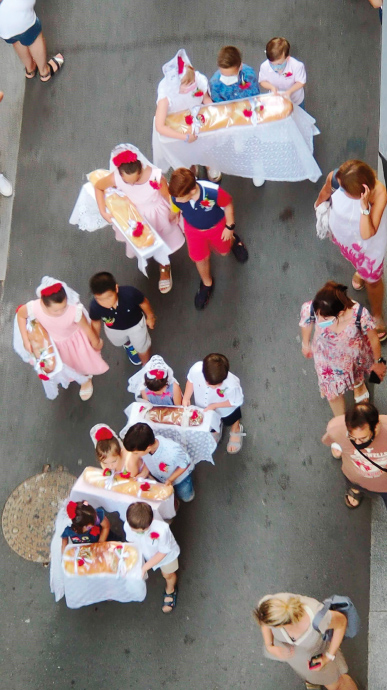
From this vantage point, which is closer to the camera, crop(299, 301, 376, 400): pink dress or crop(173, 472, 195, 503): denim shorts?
crop(299, 301, 376, 400): pink dress

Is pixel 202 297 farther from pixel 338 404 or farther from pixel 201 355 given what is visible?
pixel 338 404

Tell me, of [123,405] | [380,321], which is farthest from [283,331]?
[123,405]

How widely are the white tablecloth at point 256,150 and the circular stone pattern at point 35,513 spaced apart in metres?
2.98

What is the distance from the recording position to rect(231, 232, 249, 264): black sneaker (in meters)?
6.34

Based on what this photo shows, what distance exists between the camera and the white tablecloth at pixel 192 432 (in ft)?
16.6

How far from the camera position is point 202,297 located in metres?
6.29

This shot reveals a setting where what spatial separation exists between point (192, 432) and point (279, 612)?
5.35 feet

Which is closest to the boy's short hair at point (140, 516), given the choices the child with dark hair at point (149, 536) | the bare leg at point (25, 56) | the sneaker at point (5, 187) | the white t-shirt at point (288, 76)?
the child with dark hair at point (149, 536)

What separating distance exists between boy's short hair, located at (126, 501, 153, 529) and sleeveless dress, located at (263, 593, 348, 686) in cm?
101

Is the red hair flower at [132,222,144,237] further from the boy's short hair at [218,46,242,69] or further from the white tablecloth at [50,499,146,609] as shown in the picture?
the white tablecloth at [50,499,146,609]

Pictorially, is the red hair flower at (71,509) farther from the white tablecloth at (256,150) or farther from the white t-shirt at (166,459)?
the white tablecloth at (256,150)

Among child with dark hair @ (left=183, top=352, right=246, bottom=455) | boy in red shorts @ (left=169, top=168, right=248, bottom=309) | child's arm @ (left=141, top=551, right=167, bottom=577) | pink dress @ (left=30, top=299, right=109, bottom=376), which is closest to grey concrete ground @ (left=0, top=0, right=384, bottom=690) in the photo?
boy in red shorts @ (left=169, top=168, right=248, bottom=309)

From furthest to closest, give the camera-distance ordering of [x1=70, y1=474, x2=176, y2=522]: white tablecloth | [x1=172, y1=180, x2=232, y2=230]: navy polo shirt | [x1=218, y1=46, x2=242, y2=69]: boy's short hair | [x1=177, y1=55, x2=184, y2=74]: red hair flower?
[x1=218, y1=46, x2=242, y2=69]: boy's short hair < [x1=177, y1=55, x2=184, y2=74]: red hair flower < [x1=172, y1=180, x2=232, y2=230]: navy polo shirt < [x1=70, y1=474, x2=176, y2=522]: white tablecloth

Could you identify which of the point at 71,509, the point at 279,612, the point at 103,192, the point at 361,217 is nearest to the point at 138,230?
the point at 103,192
